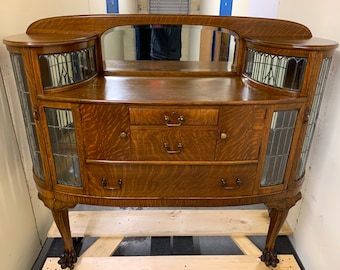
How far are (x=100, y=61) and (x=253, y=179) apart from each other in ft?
2.71

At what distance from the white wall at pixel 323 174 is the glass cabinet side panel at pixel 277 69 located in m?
0.32

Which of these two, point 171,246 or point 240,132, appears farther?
point 171,246

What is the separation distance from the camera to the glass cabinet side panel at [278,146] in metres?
1.03

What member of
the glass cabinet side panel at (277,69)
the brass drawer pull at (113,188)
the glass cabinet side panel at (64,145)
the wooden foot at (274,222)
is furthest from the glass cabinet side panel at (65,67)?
the wooden foot at (274,222)

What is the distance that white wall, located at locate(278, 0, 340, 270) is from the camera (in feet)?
3.93

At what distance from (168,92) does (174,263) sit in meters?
0.86

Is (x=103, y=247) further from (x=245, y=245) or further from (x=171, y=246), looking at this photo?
(x=245, y=245)

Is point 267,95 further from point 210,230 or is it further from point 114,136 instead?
point 210,230

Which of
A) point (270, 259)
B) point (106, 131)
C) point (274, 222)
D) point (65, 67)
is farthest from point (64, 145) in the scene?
point (270, 259)

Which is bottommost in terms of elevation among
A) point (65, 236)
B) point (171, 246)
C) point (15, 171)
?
point (171, 246)

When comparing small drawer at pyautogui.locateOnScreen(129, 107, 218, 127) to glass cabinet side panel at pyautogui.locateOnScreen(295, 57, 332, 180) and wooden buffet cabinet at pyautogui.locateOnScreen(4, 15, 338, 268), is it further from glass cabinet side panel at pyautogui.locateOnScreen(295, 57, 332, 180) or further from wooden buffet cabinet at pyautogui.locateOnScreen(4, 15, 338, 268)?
glass cabinet side panel at pyautogui.locateOnScreen(295, 57, 332, 180)

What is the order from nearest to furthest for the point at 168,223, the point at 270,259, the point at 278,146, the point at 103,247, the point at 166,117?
the point at 166,117 → the point at 278,146 → the point at 270,259 → the point at 103,247 → the point at 168,223

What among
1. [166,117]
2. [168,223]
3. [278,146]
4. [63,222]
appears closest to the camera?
[166,117]

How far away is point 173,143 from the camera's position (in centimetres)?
102
